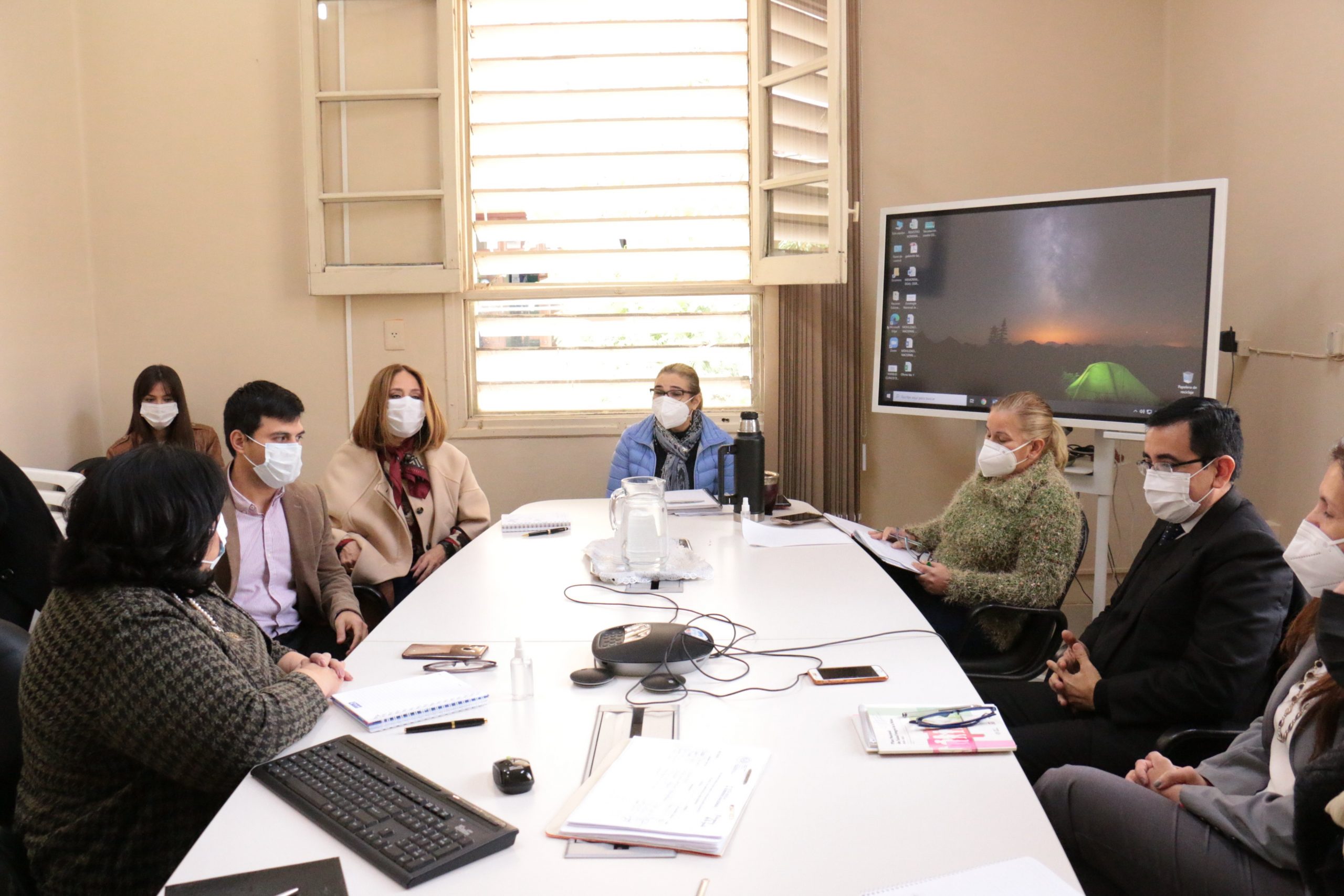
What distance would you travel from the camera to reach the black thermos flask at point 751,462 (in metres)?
3.14

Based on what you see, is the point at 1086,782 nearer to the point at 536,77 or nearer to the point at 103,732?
the point at 103,732

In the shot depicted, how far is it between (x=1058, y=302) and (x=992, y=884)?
9.73 feet

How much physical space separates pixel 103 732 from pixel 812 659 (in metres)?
1.16

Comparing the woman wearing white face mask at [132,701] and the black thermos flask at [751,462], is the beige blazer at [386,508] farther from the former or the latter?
the woman wearing white face mask at [132,701]

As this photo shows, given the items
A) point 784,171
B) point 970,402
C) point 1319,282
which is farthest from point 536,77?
point 1319,282

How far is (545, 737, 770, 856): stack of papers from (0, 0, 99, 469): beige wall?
358 cm

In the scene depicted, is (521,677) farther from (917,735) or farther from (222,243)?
(222,243)

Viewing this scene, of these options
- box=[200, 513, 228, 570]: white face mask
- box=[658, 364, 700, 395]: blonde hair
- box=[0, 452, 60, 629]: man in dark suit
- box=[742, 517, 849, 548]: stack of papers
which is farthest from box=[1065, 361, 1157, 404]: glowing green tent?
box=[0, 452, 60, 629]: man in dark suit

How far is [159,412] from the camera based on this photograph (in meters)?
4.14

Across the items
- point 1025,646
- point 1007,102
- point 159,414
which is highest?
point 1007,102

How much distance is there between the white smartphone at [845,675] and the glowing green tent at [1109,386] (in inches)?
85.8

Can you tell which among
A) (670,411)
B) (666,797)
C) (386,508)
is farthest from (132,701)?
(670,411)

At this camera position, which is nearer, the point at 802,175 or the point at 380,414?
the point at 380,414

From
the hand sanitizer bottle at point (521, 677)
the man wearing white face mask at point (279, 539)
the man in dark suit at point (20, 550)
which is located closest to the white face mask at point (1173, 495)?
the hand sanitizer bottle at point (521, 677)
